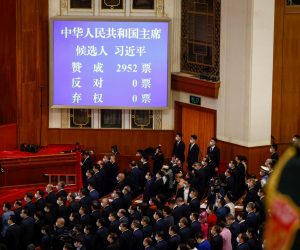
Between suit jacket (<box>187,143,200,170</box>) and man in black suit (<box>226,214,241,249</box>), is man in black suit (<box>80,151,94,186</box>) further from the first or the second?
man in black suit (<box>226,214,241,249</box>)

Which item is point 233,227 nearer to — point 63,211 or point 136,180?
point 63,211

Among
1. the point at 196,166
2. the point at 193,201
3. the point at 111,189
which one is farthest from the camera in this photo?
the point at 111,189

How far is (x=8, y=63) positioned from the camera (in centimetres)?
1772

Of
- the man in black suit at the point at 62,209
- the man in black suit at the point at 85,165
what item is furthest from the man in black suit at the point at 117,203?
the man in black suit at the point at 85,165

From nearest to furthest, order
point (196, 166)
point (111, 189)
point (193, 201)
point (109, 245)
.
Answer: point (109, 245)
point (193, 201)
point (196, 166)
point (111, 189)

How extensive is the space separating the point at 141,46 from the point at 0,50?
3382 millimetres

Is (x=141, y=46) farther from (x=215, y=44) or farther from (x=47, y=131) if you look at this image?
(x=47, y=131)

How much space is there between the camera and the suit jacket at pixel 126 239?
10953 mm

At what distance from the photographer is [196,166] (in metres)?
14.6

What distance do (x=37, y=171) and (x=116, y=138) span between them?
2.75 metres

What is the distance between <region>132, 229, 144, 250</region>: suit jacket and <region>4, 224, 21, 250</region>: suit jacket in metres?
1.91

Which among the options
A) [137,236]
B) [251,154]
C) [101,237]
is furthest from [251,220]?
[251,154]

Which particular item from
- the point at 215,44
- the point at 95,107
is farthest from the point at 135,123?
the point at 215,44

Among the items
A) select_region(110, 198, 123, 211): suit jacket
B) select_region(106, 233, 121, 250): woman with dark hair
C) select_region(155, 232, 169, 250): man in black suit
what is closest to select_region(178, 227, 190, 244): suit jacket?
select_region(155, 232, 169, 250): man in black suit
